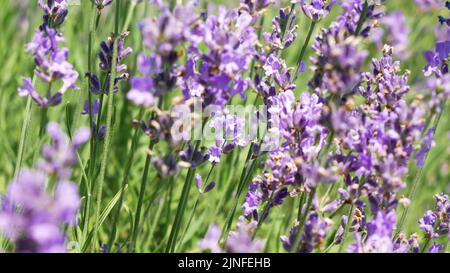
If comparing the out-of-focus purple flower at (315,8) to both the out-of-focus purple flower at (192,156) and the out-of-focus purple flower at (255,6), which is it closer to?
the out-of-focus purple flower at (255,6)

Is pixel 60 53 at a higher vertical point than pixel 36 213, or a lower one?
higher

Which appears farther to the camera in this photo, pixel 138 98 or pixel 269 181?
pixel 269 181

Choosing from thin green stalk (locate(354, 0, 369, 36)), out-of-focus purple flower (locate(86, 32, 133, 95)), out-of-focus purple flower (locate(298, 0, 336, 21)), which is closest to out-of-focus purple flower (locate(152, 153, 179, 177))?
out-of-focus purple flower (locate(86, 32, 133, 95))

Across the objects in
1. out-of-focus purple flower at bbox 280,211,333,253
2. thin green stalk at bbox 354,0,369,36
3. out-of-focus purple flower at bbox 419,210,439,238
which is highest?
thin green stalk at bbox 354,0,369,36

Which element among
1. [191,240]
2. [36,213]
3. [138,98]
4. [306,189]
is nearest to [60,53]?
[138,98]

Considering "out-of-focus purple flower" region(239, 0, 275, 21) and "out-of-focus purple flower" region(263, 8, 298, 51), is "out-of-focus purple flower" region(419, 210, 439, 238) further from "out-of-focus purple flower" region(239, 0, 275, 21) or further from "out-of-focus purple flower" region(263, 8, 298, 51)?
"out-of-focus purple flower" region(239, 0, 275, 21)

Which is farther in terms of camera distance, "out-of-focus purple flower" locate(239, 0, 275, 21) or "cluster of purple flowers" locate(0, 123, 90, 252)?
"out-of-focus purple flower" locate(239, 0, 275, 21)

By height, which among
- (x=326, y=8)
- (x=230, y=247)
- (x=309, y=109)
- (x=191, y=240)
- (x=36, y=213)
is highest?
(x=326, y=8)

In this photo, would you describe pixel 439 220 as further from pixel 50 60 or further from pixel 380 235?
pixel 50 60

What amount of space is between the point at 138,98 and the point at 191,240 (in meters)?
1.44

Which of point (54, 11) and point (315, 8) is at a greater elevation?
point (315, 8)

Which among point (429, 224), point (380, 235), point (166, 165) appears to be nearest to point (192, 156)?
point (166, 165)
